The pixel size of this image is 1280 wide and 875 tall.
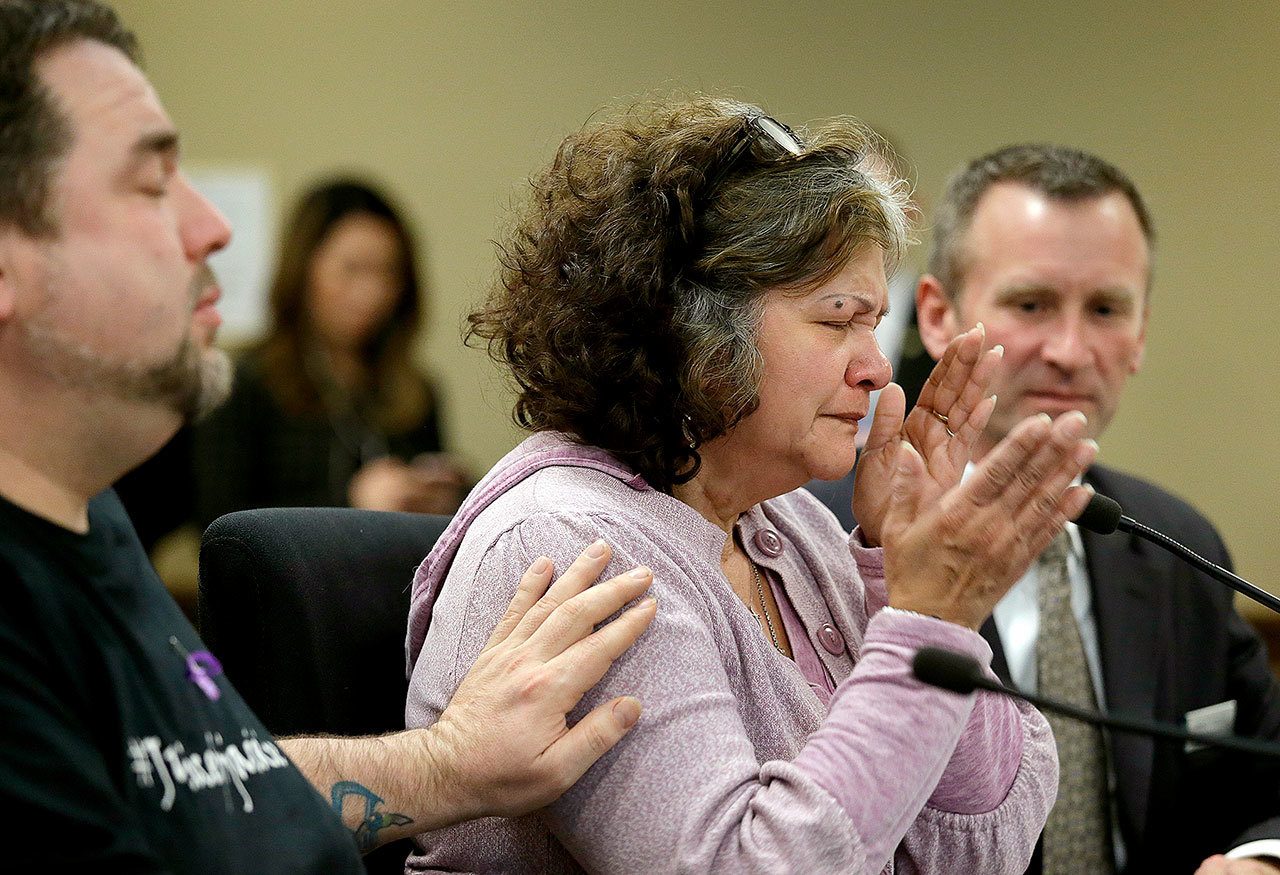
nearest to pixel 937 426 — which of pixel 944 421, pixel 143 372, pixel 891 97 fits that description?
pixel 944 421

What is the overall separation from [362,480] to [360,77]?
134cm

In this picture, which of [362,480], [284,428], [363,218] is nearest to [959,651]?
[362,480]

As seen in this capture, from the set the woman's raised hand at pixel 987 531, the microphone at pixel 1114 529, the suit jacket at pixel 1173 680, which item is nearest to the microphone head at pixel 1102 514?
the microphone at pixel 1114 529

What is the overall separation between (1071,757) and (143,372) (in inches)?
53.2

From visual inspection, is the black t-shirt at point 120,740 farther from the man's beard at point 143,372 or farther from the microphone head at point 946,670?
the microphone head at point 946,670

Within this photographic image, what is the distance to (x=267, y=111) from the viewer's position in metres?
3.76

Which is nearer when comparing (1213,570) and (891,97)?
(1213,570)

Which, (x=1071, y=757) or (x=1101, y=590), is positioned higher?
(x=1101, y=590)

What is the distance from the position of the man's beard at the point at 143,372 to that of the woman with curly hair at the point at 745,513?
347mm

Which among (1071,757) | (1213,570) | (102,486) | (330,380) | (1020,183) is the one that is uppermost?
(1020,183)

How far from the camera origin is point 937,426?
152 centimetres

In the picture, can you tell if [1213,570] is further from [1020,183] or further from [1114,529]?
[1020,183]

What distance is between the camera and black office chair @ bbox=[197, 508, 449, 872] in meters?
1.41

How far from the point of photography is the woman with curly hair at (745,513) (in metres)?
1.20
